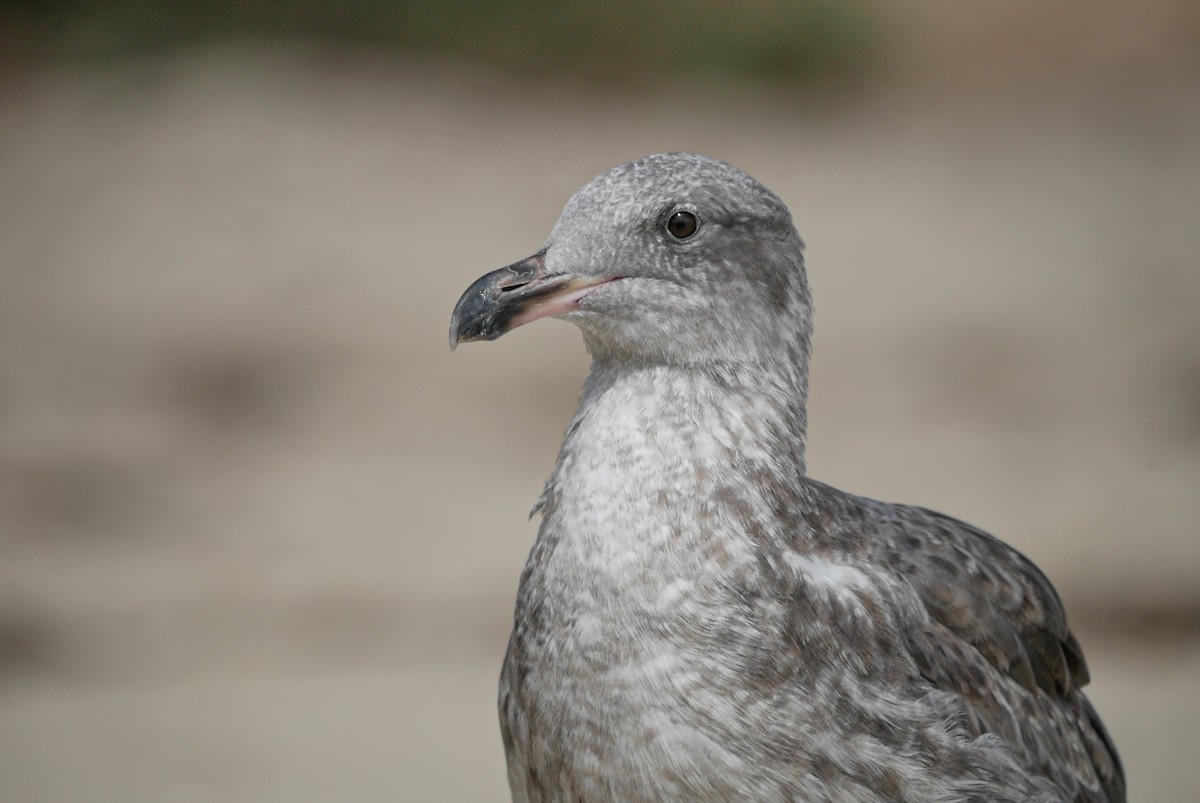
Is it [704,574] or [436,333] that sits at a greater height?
[436,333]

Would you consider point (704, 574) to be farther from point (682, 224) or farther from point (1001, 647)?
point (1001, 647)

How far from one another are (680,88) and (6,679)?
28.3 ft

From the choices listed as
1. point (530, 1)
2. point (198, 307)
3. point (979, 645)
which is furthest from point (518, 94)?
point (979, 645)

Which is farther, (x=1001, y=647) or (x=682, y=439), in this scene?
(x=1001, y=647)

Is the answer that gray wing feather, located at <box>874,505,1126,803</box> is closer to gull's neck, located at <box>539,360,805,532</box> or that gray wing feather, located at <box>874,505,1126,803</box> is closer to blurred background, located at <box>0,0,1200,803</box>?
gull's neck, located at <box>539,360,805,532</box>

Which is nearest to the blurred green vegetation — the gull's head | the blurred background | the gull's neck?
the blurred background

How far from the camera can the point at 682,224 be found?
2951 mm

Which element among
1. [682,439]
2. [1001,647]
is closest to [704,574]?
[682,439]

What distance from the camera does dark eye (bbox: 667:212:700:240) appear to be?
9.66 feet

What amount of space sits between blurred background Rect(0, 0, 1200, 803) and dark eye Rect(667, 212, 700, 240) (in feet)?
10.7

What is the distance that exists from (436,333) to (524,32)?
5416 mm

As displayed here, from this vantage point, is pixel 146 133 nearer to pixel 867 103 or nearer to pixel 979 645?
pixel 867 103

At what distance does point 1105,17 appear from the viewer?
1451 cm

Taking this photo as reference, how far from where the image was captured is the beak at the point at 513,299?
2857 mm
